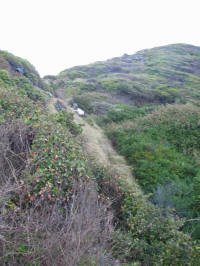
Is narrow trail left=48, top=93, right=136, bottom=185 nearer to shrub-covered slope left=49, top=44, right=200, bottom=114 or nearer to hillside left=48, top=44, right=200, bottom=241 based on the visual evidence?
hillside left=48, top=44, right=200, bottom=241

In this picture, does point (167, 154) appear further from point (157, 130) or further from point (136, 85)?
point (136, 85)

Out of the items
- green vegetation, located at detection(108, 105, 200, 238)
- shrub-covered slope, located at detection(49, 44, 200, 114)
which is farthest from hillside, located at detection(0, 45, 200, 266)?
shrub-covered slope, located at detection(49, 44, 200, 114)

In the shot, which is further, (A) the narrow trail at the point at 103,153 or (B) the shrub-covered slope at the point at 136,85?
(B) the shrub-covered slope at the point at 136,85

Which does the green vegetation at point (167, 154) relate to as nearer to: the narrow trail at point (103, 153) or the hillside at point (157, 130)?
the hillside at point (157, 130)

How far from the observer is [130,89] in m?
19.1

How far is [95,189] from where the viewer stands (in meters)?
4.10

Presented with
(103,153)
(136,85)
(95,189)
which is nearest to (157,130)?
(103,153)

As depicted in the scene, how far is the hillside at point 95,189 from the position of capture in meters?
2.16

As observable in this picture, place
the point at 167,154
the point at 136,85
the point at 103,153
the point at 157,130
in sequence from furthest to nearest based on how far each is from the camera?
the point at 136,85
the point at 157,130
the point at 103,153
the point at 167,154

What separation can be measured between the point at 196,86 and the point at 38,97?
2001cm

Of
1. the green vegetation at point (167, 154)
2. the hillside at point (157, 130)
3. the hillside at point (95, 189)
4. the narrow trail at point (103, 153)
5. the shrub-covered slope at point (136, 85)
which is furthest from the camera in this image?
the shrub-covered slope at point (136, 85)

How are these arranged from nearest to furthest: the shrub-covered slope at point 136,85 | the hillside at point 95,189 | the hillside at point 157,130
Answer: the hillside at point 95,189, the hillside at point 157,130, the shrub-covered slope at point 136,85

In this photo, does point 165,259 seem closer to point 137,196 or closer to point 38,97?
point 137,196

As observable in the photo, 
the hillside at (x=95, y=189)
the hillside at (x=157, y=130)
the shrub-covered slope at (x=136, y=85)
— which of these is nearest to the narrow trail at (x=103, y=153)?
the hillside at (x=95, y=189)
